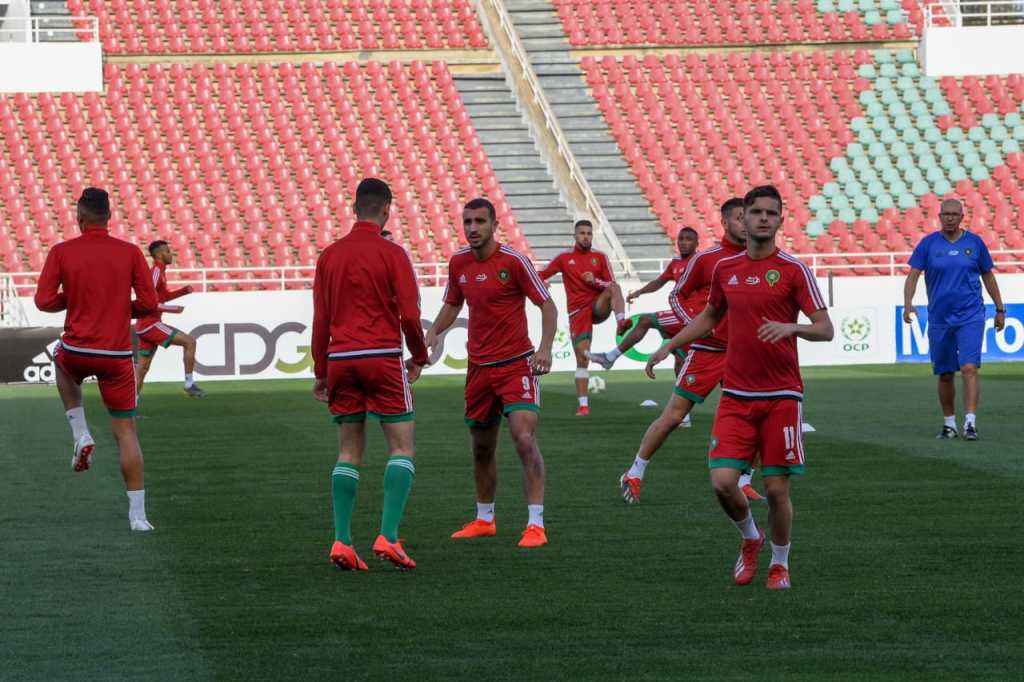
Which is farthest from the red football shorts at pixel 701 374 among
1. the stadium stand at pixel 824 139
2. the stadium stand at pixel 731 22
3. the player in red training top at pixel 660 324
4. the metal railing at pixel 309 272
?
the stadium stand at pixel 731 22

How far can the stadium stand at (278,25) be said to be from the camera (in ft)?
119

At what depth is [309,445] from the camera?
50.2 ft

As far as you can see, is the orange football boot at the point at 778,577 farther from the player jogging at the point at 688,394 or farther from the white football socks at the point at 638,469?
the white football socks at the point at 638,469

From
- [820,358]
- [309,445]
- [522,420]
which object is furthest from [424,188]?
[522,420]

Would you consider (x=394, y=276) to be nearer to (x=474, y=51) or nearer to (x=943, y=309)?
(x=943, y=309)

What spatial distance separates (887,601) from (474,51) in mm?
31246

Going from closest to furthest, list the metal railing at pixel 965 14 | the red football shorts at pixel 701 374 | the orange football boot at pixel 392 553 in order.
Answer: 1. the orange football boot at pixel 392 553
2. the red football shorts at pixel 701 374
3. the metal railing at pixel 965 14

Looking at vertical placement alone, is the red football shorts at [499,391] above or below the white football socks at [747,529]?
above

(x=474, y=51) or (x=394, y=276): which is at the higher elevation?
(x=474, y=51)

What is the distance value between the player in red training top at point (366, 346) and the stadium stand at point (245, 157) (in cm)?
2227

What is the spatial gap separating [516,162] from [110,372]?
26.2 m

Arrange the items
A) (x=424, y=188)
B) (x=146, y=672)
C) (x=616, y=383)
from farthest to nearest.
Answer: (x=424, y=188), (x=616, y=383), (x=146, y=672)

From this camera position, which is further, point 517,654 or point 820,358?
point 820,358

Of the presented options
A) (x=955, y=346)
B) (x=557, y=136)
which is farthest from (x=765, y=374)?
(x=557, y=136)
